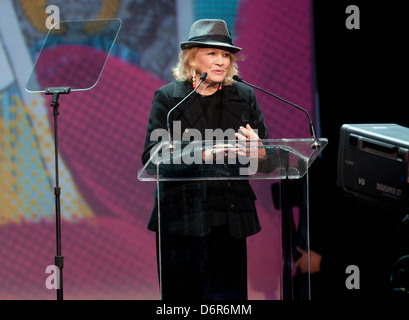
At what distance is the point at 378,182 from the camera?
6.67ft

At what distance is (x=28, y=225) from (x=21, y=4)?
4.54 feet

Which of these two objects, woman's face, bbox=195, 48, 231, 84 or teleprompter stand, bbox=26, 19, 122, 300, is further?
teleprompter stand, bbox=26, 19, 122, 300

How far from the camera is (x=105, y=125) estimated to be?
12.2ft

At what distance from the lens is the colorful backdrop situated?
3.59 meters

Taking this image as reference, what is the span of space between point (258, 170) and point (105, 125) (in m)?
1.81

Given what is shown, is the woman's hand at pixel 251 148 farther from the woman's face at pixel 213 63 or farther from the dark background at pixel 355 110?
the dark background at pixel 355 110

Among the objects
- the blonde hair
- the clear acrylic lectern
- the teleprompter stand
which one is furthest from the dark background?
the clear acrylic lectern

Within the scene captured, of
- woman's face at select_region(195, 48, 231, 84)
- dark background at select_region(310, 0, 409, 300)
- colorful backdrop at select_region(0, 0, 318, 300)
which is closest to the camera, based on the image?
woman's face at select_region(195, 48, 231, 84)

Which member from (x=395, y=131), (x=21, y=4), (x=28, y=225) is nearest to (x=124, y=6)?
(x=21, y=4)

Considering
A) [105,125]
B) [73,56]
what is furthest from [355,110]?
[73,56]

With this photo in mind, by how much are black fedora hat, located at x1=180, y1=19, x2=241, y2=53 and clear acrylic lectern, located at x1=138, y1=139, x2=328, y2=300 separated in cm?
69

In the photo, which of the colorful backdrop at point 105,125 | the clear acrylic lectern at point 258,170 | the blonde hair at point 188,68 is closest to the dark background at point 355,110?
the colorful backdrop at point 105,125

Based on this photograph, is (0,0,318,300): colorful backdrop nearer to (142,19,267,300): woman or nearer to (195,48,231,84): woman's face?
(195,48,231,84): woman's face
